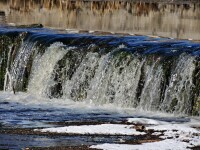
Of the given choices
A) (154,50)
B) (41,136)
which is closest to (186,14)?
(154,50)

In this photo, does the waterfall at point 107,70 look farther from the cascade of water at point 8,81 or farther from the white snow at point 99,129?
the white snow at point 99,129

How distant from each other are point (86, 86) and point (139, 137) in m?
7.92

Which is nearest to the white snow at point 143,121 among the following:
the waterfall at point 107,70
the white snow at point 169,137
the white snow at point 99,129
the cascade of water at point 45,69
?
the white snow at point 169,137

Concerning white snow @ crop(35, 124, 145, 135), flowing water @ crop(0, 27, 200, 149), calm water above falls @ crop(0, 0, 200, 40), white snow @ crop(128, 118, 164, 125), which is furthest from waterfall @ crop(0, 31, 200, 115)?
white snow @ crop(35, 124, 145, 135)

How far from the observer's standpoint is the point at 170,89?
78.2 ft

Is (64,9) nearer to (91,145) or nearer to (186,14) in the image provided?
(186,14)

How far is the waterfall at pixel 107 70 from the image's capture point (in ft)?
78.2

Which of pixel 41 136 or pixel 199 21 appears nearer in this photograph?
pixel 41 136

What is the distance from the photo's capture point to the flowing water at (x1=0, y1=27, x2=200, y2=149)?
22.9 metres

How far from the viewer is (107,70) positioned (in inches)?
1024

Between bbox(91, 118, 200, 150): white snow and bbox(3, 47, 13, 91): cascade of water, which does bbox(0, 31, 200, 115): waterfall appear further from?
bbox(91, 118, 200, 150): white snow

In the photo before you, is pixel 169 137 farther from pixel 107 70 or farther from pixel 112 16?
pixel 112 16

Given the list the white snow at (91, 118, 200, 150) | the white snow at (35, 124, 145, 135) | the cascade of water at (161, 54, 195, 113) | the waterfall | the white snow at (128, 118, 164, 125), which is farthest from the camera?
the waterfall

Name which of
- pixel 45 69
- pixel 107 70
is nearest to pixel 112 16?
pixel 45 69
